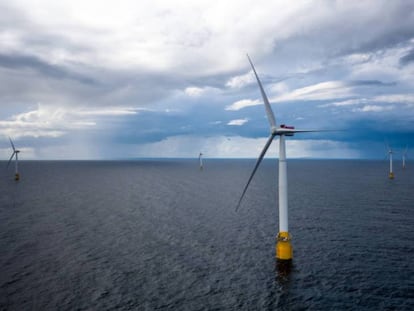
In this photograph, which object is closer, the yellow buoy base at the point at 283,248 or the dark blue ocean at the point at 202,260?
the dark blue ocean at the point at 202,260

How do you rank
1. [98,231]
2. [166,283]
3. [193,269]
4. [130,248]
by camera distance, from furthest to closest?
[98,231] → [130,248] → [193,269] → [166,283]

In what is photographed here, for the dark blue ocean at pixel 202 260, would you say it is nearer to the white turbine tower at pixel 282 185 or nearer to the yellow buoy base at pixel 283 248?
the yellow buoy base at pixel 283 248

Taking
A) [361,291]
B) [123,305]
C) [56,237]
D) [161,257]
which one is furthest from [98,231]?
[361,291]

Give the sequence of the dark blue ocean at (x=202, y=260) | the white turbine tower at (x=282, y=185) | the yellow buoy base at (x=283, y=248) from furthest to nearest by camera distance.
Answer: the yellow buoy base at (x=283, y=248)
the white turbine tower at (x=282, y=185)
the dark blue ocean at (x=202, y=260)

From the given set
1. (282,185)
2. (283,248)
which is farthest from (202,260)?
(282,185)

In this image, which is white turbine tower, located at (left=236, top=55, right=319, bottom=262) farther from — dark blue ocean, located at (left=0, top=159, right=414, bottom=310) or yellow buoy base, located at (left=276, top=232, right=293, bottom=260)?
dark blue ocean, located at (left=0, top=159, right=414, bottom=310)

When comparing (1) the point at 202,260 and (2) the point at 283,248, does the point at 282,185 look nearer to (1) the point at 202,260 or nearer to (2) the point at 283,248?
(2) the point at 283,248

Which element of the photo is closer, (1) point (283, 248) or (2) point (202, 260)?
(1) point (283, 248)

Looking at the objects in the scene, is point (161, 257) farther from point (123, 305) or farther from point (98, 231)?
point (98, 231)

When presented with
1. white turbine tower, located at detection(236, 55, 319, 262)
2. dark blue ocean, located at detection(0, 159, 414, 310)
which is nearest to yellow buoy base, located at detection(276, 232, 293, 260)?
white turbine tower, located at detection(236, 55, 319, 262)

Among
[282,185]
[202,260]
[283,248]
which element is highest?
[282,185]

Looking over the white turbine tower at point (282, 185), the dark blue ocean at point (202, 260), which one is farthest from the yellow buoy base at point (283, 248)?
the dark blue ocean at point (202, 260)
